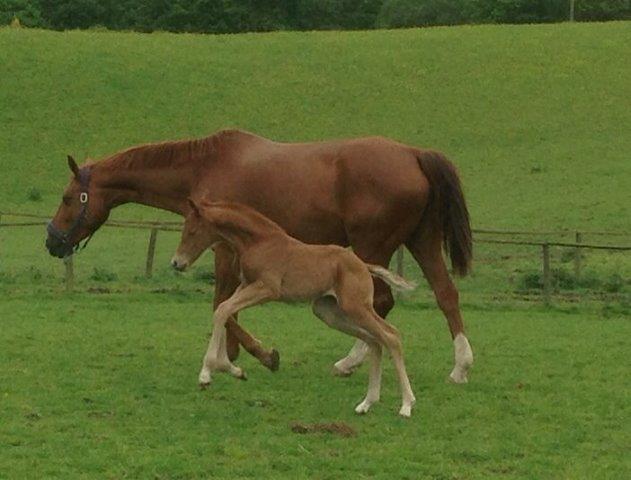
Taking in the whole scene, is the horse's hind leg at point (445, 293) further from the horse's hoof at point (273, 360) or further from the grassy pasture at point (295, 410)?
the horse's hoof at point (273, 360)

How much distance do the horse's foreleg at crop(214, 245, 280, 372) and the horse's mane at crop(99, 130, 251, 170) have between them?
3.24ft

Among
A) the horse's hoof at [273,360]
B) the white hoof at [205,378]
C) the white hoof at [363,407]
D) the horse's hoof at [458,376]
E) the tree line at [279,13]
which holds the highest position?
the white hoof at [205,378]

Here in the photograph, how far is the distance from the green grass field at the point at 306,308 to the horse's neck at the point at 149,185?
59.3 inches

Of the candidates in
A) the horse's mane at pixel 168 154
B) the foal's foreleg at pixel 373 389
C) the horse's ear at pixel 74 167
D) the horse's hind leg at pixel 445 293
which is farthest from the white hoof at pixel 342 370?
the horse's ear at pixel 74 167

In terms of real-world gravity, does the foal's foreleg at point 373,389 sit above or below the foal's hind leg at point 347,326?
below

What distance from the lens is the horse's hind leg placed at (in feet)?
35.0

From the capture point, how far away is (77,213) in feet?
37.3

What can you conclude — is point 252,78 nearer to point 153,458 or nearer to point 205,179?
point 205,179

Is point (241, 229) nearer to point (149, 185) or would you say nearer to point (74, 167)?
point (149, 185)

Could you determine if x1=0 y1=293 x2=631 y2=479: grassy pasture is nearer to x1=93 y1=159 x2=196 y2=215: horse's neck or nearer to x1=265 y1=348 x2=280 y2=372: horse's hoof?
x1=265 y1=348 x2=280 y2=372: horse's hoof

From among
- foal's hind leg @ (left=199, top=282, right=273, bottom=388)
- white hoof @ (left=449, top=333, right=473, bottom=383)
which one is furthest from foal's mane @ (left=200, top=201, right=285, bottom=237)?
white hoof @ (left=449, top=333, right=473, bottom=383)

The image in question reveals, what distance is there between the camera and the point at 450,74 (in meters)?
42.8

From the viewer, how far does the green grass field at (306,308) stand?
8102 mm

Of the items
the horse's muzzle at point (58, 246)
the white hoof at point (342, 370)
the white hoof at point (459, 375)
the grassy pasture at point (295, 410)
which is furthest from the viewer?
the horse's muzzle at point (58, 246)
